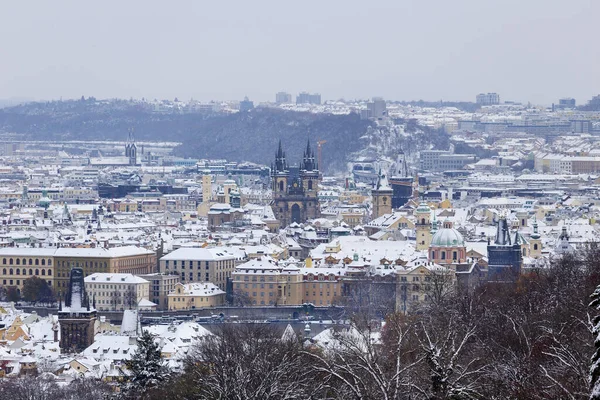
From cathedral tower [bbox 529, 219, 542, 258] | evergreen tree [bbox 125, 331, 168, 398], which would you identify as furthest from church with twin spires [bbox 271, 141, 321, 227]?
evergreen tree [bbox 125, 331, 168, 398]

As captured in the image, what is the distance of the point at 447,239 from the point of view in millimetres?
66562

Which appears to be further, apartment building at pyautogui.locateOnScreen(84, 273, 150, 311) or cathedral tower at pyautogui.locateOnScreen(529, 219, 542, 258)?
cathedral tower at pyautogui.locateOnScreen(529, 219, 542, 258)

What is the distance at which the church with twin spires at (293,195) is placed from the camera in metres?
90.9

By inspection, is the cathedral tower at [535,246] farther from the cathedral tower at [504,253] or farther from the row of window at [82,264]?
the row of window at [82,264]

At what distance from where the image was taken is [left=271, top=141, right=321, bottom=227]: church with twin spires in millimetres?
90875

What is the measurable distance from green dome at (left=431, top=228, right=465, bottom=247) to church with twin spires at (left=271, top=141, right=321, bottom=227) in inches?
925

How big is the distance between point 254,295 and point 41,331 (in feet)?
46.8

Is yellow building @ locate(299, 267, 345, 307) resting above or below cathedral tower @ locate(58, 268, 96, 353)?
below

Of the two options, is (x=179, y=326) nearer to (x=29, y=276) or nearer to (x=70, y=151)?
(x=29, y=276)

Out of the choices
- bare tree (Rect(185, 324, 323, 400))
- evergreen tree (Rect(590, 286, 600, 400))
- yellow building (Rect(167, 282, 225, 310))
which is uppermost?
evergreen tree (Rect(590, 286, 600, 400))

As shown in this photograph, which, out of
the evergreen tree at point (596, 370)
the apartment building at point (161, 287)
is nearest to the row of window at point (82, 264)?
the apartment building at point (161, 287)

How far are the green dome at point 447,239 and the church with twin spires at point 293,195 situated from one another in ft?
77.1

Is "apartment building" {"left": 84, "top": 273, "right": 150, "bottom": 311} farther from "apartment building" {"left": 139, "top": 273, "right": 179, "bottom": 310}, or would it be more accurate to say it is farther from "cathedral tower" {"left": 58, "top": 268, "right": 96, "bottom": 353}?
"cathedral tower" {"left": 58, "top": 268, "right": 96, "bottom": 353}

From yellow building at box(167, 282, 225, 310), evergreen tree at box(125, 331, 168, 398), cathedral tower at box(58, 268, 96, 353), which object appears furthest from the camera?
yellow building at box(167, 282, 225, 310)
